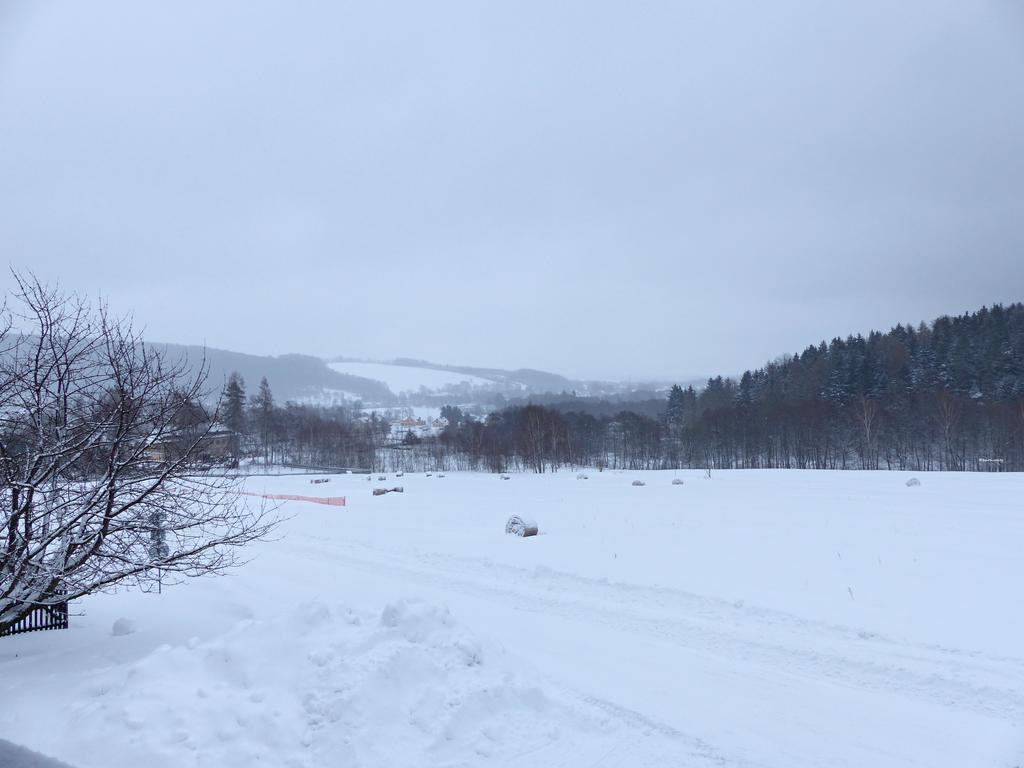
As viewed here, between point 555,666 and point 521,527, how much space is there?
10518 millimetres

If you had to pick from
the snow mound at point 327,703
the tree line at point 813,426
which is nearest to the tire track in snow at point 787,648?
the snow mound at point 327,703

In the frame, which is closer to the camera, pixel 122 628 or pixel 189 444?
pixel 189 444

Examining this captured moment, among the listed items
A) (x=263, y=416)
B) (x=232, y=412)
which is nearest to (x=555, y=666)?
(x=232, y=412)

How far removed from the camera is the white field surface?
569cm

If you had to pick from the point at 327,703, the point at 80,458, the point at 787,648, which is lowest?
the point at 787,648

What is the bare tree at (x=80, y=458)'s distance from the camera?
7.17m

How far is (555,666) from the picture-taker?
7.80 m

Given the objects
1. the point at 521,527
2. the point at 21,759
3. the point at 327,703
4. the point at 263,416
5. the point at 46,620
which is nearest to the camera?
the point at 21,759

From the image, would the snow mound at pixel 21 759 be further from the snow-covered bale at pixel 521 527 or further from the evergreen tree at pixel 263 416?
the evergreen tree at pixel 263 416

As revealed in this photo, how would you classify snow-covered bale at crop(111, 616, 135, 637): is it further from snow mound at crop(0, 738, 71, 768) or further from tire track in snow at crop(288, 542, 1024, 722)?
tire track in snow at crop(288, 542, 1024, 722)

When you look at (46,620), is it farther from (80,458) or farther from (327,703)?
(327,703)

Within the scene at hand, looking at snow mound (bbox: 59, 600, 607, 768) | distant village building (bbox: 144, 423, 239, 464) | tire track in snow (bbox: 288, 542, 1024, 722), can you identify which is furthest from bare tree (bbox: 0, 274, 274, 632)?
tire track in snow (bbox: 288, 542, 1024, 722)

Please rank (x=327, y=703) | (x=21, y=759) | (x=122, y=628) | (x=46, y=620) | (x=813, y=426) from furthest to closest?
(x=813, y=426) → (x=46, y=620) → (x=122, y=628) → (x=327, y=703) → (x=21, y=759)

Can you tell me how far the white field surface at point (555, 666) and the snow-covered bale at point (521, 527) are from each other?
3.40 meters
